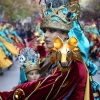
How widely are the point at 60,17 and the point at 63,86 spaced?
2.58 feet

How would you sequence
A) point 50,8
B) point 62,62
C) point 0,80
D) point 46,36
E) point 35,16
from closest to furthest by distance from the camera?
point 62,62, point 46,36, point 50,8, point 0,80, point 35,16

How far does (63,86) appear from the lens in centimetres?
203

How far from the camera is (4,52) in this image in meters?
8.70

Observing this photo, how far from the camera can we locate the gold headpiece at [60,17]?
8.34 feet

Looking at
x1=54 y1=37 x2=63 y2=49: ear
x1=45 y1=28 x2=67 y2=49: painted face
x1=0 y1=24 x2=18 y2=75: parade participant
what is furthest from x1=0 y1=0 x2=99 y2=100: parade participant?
x1=0 y1=24 x2=18 y2=75: parade participant

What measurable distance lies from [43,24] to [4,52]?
6214 mm

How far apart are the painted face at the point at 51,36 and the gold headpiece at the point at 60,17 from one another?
1.7 inches

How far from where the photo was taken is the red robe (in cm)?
200

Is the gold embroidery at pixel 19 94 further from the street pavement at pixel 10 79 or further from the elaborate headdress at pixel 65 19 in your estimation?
the street pavement at pixel 10 79

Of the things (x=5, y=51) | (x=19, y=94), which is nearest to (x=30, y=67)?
(x=19, y=94)

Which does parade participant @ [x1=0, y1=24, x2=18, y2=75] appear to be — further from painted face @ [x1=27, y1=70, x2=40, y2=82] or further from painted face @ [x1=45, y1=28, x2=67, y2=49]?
painted face @ [x1=45, y1=28, x2=67, y2=49]

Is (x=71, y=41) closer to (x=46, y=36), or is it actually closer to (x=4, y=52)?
(x=46, y=36)

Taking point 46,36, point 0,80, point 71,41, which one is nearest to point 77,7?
point 46,36

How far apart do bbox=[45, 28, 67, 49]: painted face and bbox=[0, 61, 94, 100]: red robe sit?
440mm
